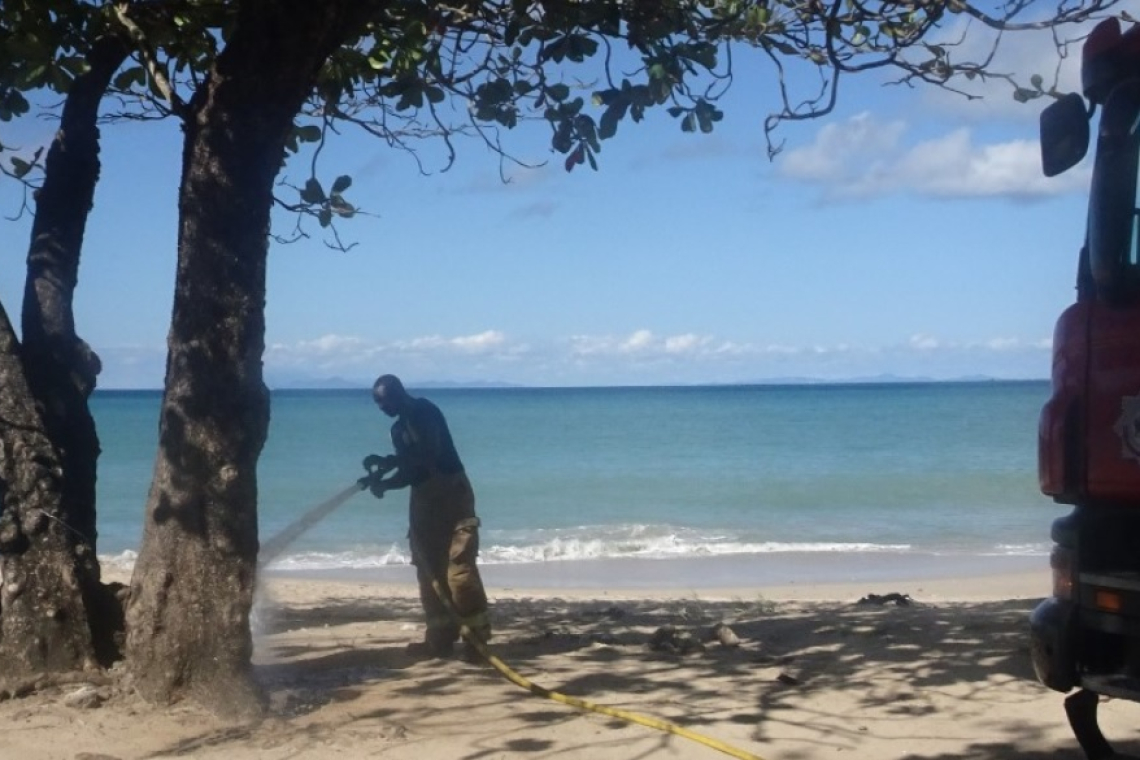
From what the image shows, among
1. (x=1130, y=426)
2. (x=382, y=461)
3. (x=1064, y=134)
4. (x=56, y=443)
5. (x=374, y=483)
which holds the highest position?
(x=1064, y=134)

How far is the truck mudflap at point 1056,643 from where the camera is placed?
4.36m

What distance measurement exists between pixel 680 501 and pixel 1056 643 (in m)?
25.3

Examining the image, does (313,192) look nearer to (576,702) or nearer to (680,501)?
(576,702)

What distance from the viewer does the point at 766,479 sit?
115 ft

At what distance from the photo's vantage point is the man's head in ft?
24.8

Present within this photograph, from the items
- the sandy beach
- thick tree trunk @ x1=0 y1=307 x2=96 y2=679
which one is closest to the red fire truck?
the sandy beach

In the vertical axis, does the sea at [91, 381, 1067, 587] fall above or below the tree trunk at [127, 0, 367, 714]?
below

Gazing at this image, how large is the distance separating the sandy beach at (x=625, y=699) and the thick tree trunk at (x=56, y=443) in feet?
1.01

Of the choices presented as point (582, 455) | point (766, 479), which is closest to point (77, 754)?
point (766, 479)

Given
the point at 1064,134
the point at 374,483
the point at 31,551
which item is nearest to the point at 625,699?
the point at 374,483

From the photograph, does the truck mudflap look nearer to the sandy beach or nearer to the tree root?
the sandy beach

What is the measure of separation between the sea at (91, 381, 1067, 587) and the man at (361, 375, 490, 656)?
2.55m

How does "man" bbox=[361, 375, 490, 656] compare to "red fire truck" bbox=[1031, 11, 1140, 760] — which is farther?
"man" bbox=[361, 375, 490, 656]

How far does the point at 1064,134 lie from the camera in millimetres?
4438
